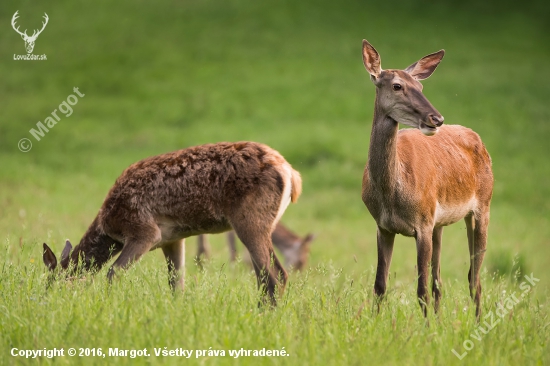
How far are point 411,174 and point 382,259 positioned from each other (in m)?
0.71

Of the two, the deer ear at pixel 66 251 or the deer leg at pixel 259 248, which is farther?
the deer ear at pixel 66 251

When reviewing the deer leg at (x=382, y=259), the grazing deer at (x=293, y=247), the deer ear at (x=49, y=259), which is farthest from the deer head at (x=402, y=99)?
the grazing deer at (x=293, y=247)

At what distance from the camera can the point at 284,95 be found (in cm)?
2495

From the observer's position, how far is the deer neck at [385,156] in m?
5.66

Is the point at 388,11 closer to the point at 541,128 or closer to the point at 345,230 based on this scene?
the point at 541,128

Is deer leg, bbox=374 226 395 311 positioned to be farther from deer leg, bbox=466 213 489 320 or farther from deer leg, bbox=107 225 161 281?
deer leg, bbox=107 225 161 281

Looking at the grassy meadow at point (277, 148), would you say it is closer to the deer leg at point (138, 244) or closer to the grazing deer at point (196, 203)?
the deer leg at point (138, 244)

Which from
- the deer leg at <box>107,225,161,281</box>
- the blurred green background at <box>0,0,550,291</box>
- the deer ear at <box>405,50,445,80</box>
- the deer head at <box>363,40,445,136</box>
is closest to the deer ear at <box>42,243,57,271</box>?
the deer leg at <box>107,225,161,281</box>

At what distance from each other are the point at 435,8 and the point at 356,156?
1333cm

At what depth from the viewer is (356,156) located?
66.4ft
